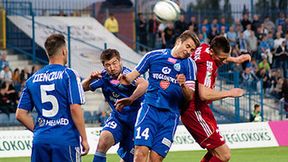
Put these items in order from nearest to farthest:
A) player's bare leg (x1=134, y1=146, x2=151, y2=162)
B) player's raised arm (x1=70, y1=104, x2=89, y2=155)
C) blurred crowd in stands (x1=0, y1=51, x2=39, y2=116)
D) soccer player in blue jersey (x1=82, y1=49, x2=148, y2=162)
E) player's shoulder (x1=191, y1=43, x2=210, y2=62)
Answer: player's raised arm (x1=70, y1=104, x2=89, y2=155) < player's bare leg (x1=134, y1=146, x2=151, y2=162) < player's shoulder (x1=191, y1=43, x2=210, y2=62) < soccer player in blue jersey (x1=82, y1=49, x2=148, y2=162) < blurred crowd in stands (x1=0, y1=51, x2=39, y2=116)

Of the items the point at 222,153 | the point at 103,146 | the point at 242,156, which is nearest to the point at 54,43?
the point at 103,146

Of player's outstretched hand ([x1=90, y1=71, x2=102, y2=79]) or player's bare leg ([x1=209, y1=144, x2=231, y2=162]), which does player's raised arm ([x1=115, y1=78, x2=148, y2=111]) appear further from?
player's bare leg ([x1=209, y1=144, x2=231, y2=162])

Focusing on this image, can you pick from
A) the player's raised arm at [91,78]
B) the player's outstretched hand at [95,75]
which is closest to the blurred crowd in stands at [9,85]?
the player's raised arm at [91,78]

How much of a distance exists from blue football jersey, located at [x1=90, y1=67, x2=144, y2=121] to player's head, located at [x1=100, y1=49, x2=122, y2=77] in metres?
0.22

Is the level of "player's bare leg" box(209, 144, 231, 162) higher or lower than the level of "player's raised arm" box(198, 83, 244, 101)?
lower

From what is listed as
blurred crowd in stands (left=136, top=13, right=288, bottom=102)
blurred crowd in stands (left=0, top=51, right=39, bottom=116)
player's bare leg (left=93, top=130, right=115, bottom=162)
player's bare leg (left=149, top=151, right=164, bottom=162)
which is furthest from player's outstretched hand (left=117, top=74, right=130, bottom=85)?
blurred crowd in stands (left=136, top=13, right=288, bottom=102)

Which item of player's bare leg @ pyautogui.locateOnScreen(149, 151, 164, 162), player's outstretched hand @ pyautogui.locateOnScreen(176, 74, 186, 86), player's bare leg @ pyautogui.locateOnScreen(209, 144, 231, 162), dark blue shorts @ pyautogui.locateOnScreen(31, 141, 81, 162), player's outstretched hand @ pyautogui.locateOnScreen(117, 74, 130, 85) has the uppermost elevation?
player's outstretched hand @ pyautogui.locateOnScreen(176, 74, 186, 86)

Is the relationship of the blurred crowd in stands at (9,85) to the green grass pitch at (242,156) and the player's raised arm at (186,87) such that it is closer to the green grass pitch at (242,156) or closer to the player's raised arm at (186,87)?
the green grass pitch at (242,156)

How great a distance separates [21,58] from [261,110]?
875 cm

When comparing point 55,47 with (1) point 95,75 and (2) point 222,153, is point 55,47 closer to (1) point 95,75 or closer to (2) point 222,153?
(1) point 95,75

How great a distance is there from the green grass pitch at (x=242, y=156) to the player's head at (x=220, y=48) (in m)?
6.41

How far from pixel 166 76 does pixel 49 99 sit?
2862mm

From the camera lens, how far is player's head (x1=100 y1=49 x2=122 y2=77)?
1260cm

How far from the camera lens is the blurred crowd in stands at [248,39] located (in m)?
31.1
